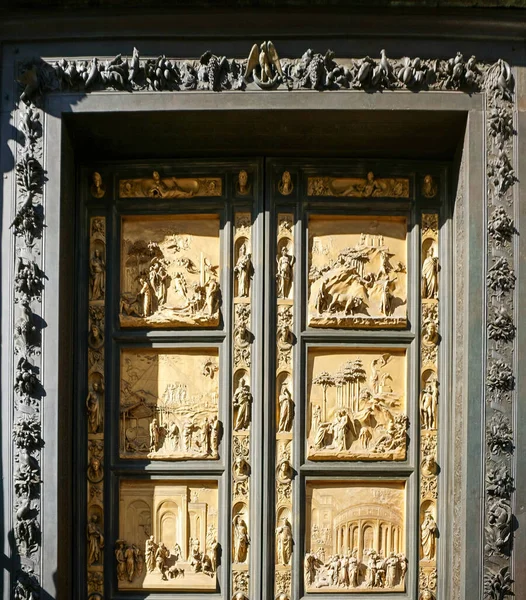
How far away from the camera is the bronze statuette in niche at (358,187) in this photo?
24.6ft

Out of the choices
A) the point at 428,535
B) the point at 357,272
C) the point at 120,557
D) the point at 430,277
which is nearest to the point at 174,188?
the point at 357,272

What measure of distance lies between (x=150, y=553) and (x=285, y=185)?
150 inches

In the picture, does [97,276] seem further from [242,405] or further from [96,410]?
[242,405]

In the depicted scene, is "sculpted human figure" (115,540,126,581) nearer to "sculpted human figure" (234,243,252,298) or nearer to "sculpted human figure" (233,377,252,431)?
"sculpted human figure" (233,377,252,431)

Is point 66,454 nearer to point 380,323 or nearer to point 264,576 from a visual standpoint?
point 264,576

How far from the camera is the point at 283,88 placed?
686 cm

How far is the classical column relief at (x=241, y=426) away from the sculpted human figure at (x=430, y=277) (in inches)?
66.1

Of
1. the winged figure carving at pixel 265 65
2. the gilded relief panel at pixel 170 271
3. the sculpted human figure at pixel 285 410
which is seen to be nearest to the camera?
the winged figure carving at pixel 265 65

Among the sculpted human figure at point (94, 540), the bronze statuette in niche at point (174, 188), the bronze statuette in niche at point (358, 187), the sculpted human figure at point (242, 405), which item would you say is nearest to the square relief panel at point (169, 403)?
the sculpted human figure at point (242, 405)

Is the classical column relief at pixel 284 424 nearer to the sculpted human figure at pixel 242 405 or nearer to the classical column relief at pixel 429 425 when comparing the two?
the sculpted human figure at pixel 242 405

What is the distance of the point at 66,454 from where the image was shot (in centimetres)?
713

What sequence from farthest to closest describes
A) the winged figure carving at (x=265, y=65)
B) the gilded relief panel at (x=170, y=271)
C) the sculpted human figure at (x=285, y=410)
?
the gilded relief panel at (x=170, y=271)
the sculpted human figure at (x=285, y=410)
the winged figure carving at (x=265, y=65)

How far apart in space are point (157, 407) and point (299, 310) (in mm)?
1677

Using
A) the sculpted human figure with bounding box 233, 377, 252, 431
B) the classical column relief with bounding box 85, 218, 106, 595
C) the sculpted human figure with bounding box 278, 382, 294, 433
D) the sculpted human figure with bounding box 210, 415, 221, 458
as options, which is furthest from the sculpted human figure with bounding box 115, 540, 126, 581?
the sculpted human figure with bounding box 278, 382, 294, 433
